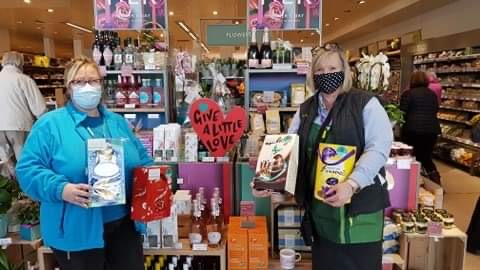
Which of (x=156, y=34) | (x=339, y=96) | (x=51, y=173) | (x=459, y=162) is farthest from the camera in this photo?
(x=459, y=162)

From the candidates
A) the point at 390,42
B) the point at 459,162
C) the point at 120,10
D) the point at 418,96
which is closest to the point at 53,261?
the point at 120,10

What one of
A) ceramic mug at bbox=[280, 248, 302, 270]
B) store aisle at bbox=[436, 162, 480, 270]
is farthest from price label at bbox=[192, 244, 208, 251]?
store aisle at bbox=[436, 162, 480, 270]

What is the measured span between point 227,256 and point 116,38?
2396 millimetres

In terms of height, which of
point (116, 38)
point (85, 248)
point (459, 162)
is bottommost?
point (459, 162)

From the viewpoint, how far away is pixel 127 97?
364 cm

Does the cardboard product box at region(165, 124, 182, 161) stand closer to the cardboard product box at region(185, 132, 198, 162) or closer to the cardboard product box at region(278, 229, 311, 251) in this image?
the cardboard product box at region(185, 132, 198, 162)

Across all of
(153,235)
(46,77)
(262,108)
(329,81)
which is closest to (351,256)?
(329,81)

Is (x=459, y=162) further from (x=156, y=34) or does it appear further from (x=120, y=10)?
(x=120, y=10)

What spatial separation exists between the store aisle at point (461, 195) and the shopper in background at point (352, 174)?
2125 millimetres

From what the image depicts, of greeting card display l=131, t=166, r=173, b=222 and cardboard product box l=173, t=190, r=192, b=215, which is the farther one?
cardboard product box l=173, t=190, r=192, b=215

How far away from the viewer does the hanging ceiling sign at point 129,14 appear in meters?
3.68

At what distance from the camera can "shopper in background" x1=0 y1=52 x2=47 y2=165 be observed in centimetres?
383

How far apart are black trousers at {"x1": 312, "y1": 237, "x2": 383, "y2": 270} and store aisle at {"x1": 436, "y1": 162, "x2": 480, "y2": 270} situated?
2.03m

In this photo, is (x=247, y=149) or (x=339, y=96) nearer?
(x=339, y=96)
